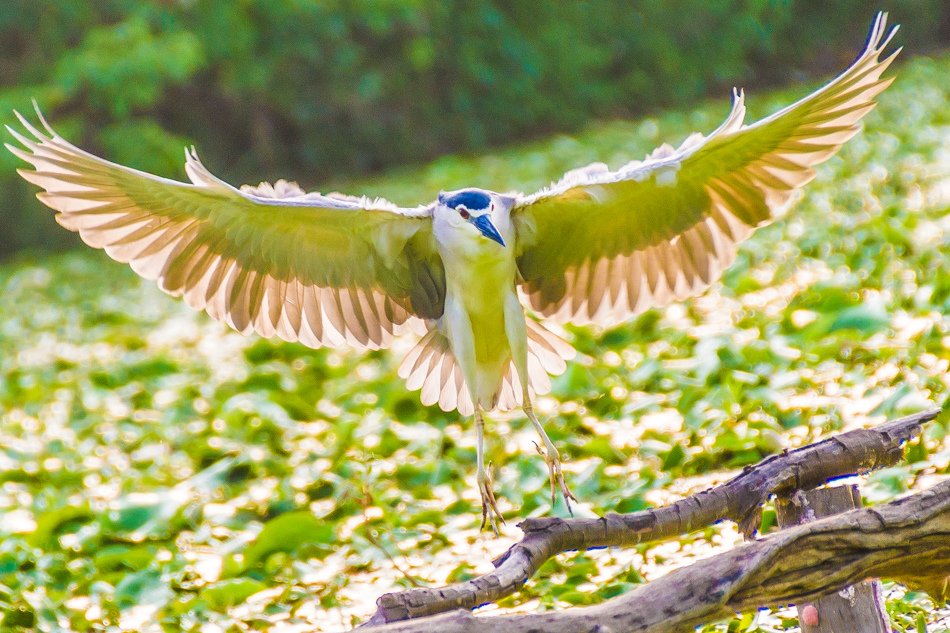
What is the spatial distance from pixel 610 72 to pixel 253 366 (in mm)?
7384

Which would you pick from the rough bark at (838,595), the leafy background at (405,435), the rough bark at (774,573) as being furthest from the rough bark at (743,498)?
the leafy background at (405,435)

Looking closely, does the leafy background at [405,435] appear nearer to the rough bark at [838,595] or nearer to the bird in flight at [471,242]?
the rough bark at [838,595]

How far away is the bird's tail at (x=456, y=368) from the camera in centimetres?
294

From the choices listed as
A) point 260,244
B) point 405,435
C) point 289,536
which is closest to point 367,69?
point 405,435

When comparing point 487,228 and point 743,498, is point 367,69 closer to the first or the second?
point 487,228

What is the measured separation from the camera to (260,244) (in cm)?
286

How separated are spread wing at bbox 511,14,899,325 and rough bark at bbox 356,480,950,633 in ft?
3.12

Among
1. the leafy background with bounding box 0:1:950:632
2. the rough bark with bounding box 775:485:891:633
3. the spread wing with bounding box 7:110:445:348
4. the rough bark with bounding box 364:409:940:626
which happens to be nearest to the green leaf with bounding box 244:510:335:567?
the leafy background with bounding box 0:1:950:632

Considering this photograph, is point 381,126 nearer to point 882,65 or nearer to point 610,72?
point 610,72

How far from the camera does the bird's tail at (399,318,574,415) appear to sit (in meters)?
2.94

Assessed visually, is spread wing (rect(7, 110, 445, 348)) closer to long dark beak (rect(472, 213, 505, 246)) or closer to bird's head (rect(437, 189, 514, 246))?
bird's head (rect(437, 189, 514, 246))

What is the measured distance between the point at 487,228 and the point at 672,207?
2.04 ft

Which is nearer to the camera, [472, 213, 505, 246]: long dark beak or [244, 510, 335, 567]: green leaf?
[472, 213, 505, 246]: long dark beak

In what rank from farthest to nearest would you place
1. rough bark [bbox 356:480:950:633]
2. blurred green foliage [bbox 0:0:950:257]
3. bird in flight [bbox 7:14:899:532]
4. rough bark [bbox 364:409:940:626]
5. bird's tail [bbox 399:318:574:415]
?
Answer: blurred green foliage [bbox 0:0:950:257] → bird's tail [bbox 399:318:574:415] → bird in flight [bbox 7:14:899:532] → rough bark [bbox 364:409:940:626] → rough bark [bbox 356:480:950:633]
